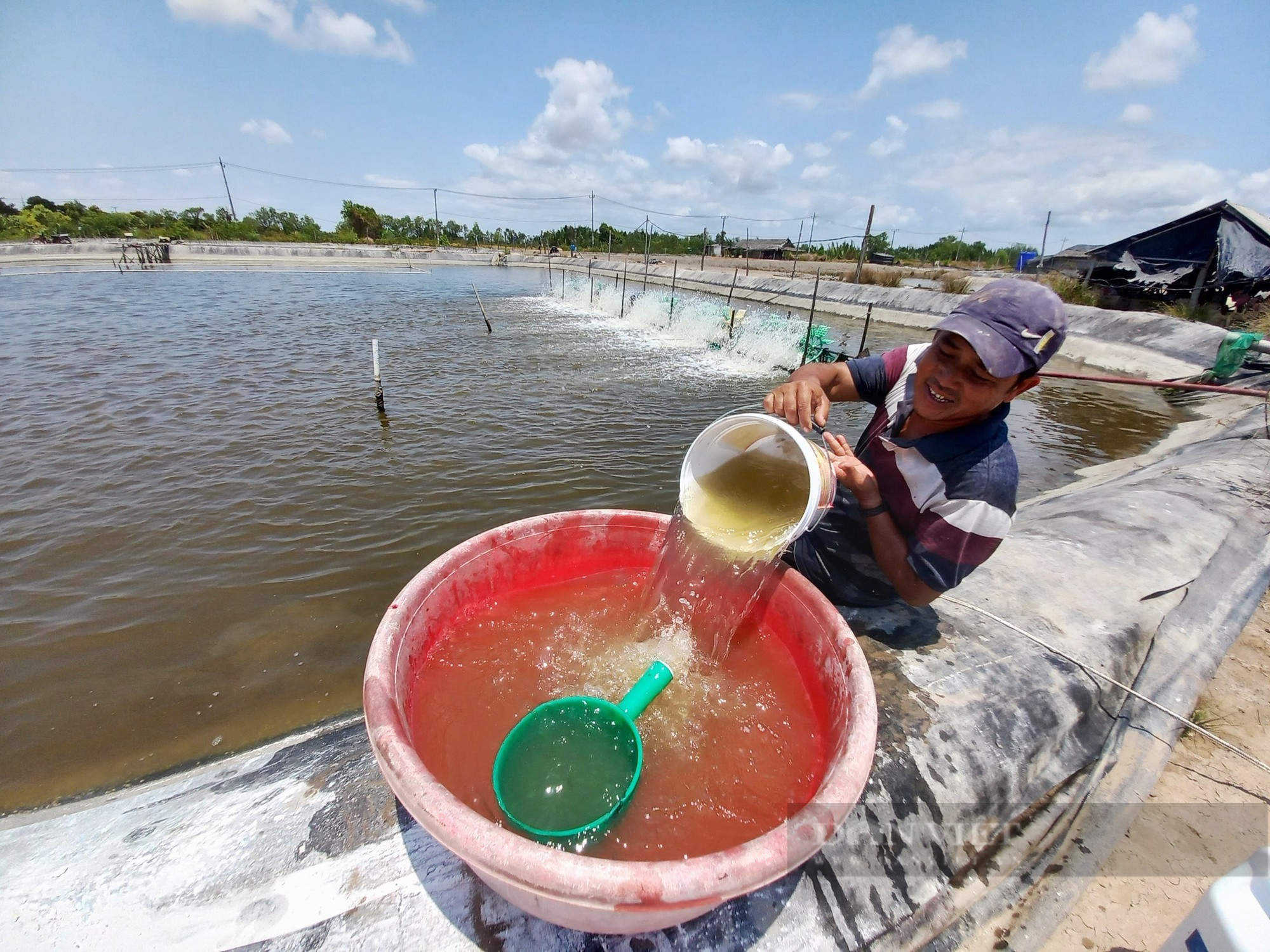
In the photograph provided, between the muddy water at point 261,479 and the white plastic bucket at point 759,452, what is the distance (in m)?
2.65

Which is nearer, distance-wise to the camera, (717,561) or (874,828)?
(874,828)

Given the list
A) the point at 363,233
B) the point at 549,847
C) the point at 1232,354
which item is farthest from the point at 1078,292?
the point at 363,233

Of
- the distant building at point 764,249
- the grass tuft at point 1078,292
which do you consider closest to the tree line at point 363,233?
the distant building at point 764,249

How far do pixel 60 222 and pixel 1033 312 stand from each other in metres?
67.3

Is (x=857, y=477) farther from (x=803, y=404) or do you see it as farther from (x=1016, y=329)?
(x=1016, y=329)

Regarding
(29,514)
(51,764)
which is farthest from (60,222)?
(51,764)

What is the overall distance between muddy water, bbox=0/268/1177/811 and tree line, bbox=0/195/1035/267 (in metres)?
26.7

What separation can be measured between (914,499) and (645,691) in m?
1.25

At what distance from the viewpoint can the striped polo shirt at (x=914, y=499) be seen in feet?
5.69

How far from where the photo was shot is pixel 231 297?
19.4 meters

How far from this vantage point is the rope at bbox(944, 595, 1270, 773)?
2072mm

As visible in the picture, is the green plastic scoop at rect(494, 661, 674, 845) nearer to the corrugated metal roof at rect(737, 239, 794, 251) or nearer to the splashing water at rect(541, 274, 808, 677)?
the splashing water at rect(541, 274, 808, 677)

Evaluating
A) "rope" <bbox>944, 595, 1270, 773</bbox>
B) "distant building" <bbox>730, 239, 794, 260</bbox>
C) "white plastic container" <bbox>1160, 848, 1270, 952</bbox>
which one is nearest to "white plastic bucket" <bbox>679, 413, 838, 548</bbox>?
"rope" <bbox>944, 595, 1270, 773</bbox>

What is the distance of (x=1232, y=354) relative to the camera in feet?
29.2
